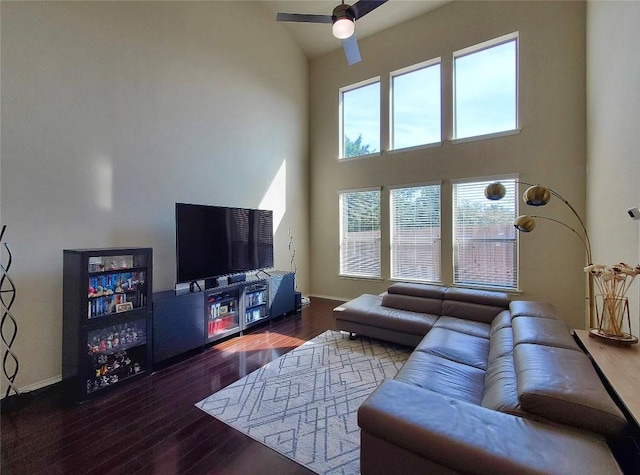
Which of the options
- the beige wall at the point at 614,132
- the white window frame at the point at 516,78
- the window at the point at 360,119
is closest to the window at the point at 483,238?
the white window frame at the point at 516,78

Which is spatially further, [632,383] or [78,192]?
[78,192]

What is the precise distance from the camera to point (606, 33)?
308 centimetres

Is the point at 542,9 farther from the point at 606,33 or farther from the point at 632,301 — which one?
the point at 632,301

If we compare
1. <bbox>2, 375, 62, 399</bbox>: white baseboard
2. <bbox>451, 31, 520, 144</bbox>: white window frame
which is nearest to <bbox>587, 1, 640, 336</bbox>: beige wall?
<bbox>451, 31, 520, 144</bbox>: white window frame

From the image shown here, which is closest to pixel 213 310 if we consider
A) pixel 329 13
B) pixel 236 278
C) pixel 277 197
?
pixel 236 278

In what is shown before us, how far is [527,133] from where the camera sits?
14.0 feet

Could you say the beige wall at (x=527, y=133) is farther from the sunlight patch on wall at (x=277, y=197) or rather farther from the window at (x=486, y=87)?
the sunlight patch on wall at (x=277, y=197)

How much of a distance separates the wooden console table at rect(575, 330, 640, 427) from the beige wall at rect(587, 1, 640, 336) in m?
0.66

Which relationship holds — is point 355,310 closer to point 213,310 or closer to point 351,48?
point 213,310

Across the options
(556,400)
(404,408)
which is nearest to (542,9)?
(556,400)

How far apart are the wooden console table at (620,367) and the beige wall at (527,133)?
8.17 feet

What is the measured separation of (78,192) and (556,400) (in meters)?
3.90

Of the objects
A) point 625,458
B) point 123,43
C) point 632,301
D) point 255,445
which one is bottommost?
point 255,445

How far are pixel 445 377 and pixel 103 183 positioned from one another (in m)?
3.62
